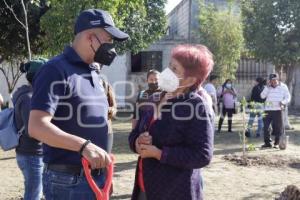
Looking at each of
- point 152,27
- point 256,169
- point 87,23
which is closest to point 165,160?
point 87,23

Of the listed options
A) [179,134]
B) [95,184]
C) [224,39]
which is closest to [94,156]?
[95,184]

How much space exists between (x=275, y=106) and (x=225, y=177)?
382 cm

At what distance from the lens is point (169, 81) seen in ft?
9.29

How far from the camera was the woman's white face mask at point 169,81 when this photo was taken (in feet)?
9.28

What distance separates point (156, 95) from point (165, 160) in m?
0.48

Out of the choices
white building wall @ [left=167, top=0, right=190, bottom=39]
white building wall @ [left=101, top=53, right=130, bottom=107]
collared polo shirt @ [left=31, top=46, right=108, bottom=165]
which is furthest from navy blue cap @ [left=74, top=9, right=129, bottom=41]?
white building wall @ [left=167, top=0, right=190, bottom=39]

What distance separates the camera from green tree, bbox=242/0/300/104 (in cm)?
1658

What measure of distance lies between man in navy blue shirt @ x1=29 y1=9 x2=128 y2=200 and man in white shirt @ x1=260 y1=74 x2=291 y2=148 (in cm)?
852

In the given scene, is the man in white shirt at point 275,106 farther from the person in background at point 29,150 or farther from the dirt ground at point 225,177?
the person in background at point 29,150

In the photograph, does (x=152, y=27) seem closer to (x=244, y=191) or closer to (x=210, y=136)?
(x=244, y=191)

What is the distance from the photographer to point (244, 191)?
270 inches

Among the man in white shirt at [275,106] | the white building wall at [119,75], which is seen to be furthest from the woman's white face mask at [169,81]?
the white building wall at [119,75]

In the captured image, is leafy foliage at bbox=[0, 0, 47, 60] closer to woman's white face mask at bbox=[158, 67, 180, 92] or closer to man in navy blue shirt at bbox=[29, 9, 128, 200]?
man in navy blue shirt at bbox=[29, 9, 128, 200]

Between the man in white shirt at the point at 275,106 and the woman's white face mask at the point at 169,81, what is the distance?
840 cm
